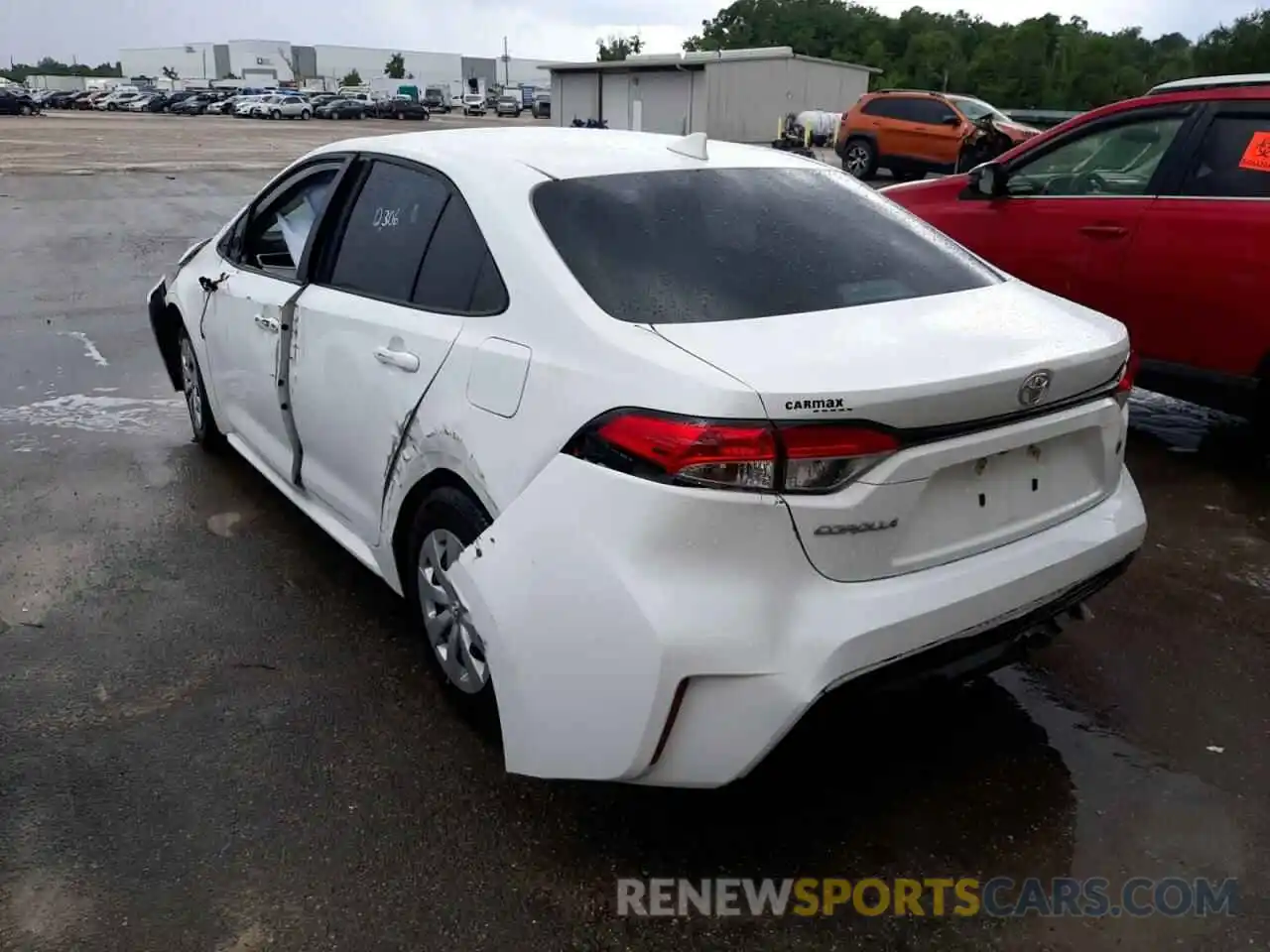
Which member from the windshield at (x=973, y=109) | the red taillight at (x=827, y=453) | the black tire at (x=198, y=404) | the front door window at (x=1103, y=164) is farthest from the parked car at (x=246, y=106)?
the red taillight at (x=827, y=453)

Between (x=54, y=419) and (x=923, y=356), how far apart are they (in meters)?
5.16

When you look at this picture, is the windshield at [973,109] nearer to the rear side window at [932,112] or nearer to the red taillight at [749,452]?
the rear side window at [932,112]

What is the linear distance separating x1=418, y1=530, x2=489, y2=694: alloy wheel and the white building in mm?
123626

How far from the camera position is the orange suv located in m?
20.2

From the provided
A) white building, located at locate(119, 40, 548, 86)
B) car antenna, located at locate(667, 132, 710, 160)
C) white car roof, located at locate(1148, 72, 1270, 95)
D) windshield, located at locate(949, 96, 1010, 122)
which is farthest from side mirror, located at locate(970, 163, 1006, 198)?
white building, located at locate(119, 40, 548, 86)

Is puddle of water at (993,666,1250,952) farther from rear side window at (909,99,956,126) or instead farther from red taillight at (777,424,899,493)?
rear side window at (909,99,956,126)

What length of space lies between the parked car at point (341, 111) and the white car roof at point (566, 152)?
210 ft

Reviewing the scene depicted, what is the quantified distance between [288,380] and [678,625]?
2.19 metres

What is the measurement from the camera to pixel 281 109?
59406 millimetres

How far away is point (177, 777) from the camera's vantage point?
A: 2.86m

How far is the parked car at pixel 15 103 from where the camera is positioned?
5378cm

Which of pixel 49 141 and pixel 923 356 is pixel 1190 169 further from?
pixel 49 141

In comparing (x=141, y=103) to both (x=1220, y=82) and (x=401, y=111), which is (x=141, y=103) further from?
(x=1220, y=82)

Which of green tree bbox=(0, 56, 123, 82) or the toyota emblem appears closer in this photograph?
the toyota emblem
